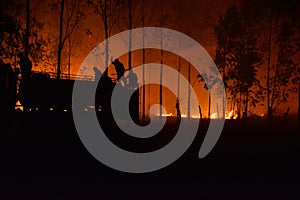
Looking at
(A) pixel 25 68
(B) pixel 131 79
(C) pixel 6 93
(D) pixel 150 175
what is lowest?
(D) pixel 150 175

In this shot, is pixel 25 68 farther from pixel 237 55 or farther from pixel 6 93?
pixel 237 55

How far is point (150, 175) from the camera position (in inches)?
371

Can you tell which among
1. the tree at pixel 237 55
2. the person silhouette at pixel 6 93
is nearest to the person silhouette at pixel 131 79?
the person silhouette at pixel 6 93

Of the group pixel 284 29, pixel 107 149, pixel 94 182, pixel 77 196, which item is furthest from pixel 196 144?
pixel 284 29

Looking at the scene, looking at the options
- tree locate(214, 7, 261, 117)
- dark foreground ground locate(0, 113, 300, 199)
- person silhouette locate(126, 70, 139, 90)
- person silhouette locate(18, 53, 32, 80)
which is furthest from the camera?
tree locate(214, 7, 261, 117)

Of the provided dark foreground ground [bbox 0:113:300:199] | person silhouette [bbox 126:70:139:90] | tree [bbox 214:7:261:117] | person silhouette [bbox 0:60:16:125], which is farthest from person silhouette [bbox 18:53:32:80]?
tree [bbox 214:7:261:117]

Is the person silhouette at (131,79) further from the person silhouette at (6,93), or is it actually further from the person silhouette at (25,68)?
the person silhouette at (6,93)

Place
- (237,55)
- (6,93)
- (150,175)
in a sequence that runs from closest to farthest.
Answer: (150,175)
(6,93)
(237,55)

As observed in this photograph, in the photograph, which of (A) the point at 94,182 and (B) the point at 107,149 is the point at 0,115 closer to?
(B) the point at 107,149

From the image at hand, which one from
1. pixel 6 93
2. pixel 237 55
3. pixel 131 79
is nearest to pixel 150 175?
pixel 6 93

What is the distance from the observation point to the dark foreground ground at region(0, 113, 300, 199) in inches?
285

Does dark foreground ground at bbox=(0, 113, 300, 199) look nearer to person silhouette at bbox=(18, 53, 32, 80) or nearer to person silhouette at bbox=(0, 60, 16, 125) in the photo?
person silhouette at bbox=(0, 60, 16, 125)

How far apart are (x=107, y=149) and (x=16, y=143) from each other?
3724 millimetres

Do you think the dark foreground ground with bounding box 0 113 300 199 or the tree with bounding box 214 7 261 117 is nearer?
the dark foreground ground with bounding box 0 113 300 199
